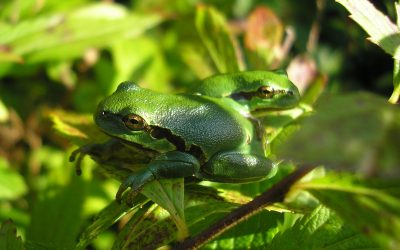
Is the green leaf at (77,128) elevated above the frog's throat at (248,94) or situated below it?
below

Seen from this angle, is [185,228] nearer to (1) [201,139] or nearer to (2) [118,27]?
(1) [201,139]

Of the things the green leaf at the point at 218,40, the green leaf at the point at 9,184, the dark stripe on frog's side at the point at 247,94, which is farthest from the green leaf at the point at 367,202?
the green leaf at the point at 9,184

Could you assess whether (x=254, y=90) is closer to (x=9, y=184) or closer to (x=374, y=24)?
(x=374, y=24)

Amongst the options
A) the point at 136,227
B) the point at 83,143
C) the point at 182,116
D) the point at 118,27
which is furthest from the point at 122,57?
the point at 136,227

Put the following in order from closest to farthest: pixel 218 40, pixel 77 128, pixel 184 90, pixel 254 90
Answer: pixel 254 90, pixel 77 128, pixel 184 90, pixel 218 40

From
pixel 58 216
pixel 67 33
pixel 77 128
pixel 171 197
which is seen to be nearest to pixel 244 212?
pixel 171 197

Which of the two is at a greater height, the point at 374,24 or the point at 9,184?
the point at 374,24

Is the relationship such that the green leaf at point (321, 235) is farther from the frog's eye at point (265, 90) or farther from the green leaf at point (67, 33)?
the green leaf at point (67, 33)
